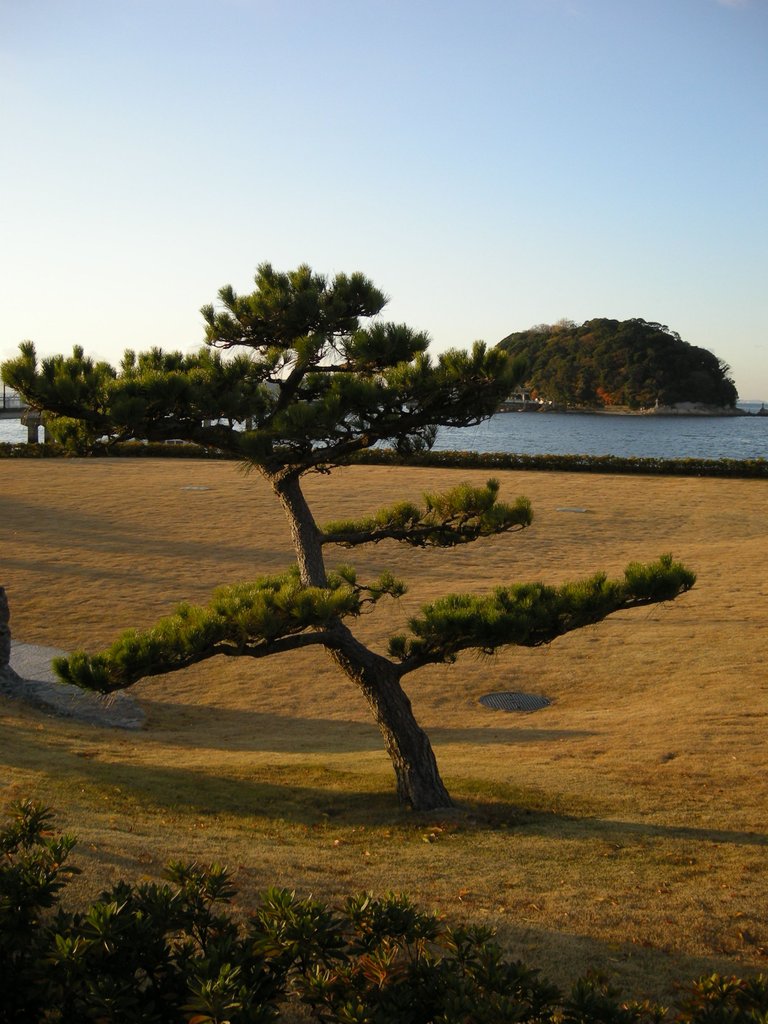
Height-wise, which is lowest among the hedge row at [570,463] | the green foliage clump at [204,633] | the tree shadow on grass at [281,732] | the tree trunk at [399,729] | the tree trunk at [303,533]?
the tree shadow on grass at [281,732]

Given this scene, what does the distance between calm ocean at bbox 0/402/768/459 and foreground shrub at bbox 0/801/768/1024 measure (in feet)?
140

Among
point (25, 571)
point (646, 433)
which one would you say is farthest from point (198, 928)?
point (646, 433)

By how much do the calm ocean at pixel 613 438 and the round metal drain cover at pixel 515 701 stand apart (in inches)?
1347

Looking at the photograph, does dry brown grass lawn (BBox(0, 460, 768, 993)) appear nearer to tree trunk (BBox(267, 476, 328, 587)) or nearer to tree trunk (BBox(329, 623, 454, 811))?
tree trunk (BBox(329, 623, 454, 811))

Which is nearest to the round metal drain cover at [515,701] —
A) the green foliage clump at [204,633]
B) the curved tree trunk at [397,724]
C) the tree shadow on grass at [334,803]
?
the tree shadow on grass at [334,803]

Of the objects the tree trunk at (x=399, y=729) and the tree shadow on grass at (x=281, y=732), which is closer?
the tree trunk at (x=399, y=729)

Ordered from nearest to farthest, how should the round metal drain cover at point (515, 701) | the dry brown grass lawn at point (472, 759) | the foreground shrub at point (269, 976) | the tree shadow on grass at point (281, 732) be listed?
the foreground shrub at point (269, 976), the dry brown grass lawn at point (472, 759), the tree shadow on grass at point (281, 732), the round metal drain cover at point (515, 701)

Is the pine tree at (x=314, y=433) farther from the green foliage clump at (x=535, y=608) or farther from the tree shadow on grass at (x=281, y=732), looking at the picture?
the tree shadow on grass at (x=281, y=732)

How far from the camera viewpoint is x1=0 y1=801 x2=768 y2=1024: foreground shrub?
118 inches

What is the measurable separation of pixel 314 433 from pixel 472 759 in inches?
163

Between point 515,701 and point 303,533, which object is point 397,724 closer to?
point 303,533

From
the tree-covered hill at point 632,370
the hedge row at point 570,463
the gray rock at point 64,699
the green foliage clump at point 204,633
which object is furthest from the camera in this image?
the tree-covered hill at point 632,370

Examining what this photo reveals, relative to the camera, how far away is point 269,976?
3.24 meters

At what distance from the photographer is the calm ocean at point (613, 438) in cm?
6016
